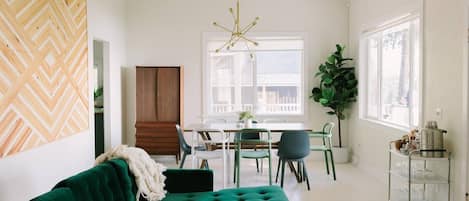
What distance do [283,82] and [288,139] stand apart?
8.60 ft

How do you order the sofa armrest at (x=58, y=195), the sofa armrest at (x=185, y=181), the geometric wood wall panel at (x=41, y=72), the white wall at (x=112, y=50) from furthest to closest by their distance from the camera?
the white wall at (x=112, y=50)
the geometric wood wall panel at (x=41, y=72)
the sofa armrest at (x=185, y=181)
the sofa armrest at (x=58, y=195)

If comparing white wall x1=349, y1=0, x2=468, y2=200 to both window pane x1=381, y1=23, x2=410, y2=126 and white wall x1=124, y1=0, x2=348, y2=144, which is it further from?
white wall x1=124, y1=0, x2=348, y2=144

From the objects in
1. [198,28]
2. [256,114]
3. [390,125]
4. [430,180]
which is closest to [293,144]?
[390,125]

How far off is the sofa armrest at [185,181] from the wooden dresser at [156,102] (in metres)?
3.49

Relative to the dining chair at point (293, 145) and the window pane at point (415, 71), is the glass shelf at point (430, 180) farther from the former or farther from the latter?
the dining chair at point (293, 145)

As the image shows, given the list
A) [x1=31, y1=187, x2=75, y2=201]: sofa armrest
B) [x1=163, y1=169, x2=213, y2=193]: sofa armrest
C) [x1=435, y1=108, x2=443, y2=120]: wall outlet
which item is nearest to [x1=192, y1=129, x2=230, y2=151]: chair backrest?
[x1=163, y1=169, x2=213, y2=193]: sofa armrest

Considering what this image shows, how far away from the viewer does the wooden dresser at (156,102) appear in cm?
684

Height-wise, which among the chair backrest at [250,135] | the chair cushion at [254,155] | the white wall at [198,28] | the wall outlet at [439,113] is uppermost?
the white wall at [198,28]

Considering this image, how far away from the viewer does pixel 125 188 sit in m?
2.65

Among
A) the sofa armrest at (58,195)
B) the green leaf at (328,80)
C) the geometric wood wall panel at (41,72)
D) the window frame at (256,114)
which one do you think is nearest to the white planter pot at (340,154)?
the window frame at (256,114)

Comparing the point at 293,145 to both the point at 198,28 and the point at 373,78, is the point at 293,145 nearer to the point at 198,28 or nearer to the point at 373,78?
the point at 373,78

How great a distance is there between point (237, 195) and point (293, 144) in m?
1.79

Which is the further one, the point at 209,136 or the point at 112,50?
the point at 112,50

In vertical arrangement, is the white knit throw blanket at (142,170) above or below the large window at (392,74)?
below
